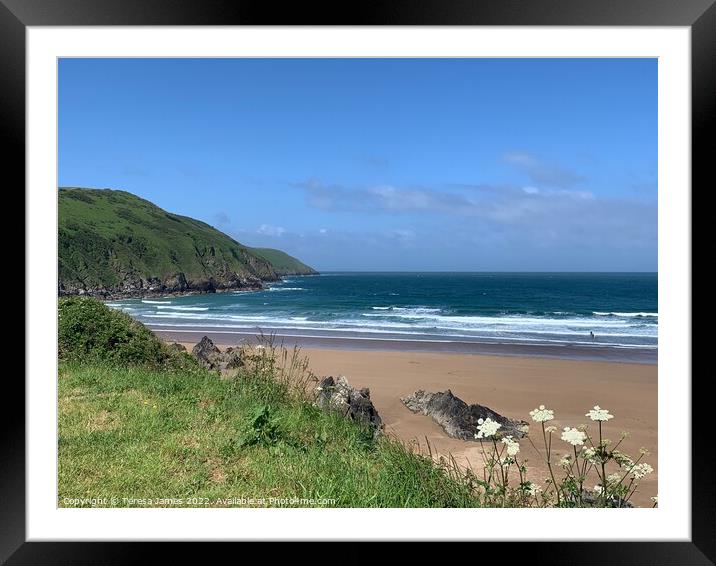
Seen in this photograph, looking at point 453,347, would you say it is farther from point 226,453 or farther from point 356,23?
point 356,23

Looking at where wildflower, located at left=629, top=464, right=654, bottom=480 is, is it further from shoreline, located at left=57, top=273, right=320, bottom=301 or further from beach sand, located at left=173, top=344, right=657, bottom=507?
shoreline, located at left=57, top=273, right=320, bottom=301

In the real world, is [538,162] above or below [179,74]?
above

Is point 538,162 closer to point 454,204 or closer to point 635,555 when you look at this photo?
point 454,204

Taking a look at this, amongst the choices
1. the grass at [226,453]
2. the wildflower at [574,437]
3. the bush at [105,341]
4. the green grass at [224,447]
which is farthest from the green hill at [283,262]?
the wildflower at [574,437]

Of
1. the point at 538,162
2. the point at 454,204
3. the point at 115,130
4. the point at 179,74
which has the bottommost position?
→ the point at 115,130

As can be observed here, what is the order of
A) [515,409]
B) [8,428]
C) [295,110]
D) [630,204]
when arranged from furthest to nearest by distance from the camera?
[630,204]
[295,110]
[515,409]
[8,428]

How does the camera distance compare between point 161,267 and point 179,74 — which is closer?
point 179,74

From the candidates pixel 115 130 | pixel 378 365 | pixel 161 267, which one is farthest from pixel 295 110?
pixel 161 267
